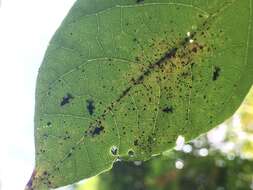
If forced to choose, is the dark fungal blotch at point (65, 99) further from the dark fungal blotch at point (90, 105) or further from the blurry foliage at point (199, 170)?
the blurry foliage at point (199, 170)

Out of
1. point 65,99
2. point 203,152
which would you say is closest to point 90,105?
point 65,99

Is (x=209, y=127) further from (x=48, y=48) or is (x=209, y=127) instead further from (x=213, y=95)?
(x=48, y=48)

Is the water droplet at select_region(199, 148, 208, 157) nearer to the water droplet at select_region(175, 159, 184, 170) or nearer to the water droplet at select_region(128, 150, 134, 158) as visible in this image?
the water droplet at select_region(175, 159, 184, 170)

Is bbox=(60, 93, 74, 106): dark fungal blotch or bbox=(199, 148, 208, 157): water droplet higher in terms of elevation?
bbox=(60, 93, 74, 106): dark fungal blotch

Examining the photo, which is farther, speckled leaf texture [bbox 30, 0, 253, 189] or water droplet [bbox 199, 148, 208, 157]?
water droplet [bbox 199, 148, 208, 157]

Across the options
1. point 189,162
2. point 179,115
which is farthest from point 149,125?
point 189,162

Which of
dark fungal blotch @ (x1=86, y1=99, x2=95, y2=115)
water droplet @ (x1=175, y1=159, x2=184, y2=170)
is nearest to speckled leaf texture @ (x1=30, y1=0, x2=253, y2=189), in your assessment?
dark fungal blotch @ (x1=86, y1=99, x2=95, y2=115)

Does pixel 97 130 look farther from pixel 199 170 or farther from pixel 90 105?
pixel 199 170

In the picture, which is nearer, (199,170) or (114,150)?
(114,150)
